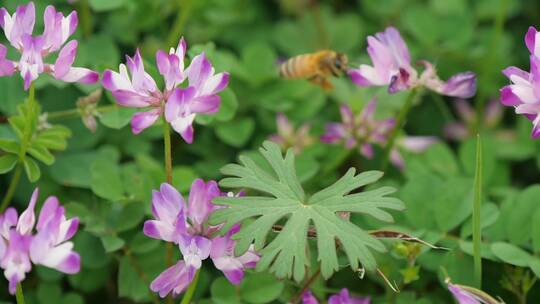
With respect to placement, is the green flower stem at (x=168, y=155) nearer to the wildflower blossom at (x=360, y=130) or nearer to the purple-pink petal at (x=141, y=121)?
the purple-pink petal at (x=141, y=121)

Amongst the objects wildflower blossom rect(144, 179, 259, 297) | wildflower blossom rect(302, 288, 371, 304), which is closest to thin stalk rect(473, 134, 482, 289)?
wildflower blossom rect(302, 288, 371, 304)

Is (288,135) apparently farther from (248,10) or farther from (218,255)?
(218,255)

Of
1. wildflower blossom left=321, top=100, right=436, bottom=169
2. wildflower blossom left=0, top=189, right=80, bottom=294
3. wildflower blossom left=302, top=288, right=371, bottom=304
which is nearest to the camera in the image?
wildflower blossom left=0, top=189, right=80, bottom=294

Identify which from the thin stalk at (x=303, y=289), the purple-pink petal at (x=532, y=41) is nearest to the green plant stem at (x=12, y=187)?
the thin stalk at (x=303, y=289)

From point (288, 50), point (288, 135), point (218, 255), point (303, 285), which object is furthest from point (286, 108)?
point (218, 255)

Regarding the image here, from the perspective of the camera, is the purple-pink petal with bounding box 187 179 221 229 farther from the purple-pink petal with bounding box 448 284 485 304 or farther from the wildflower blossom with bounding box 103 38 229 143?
the purple-pink petal with bounding box 448 284 485 304

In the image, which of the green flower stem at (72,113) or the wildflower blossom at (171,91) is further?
the green flower stem at (72,113)
